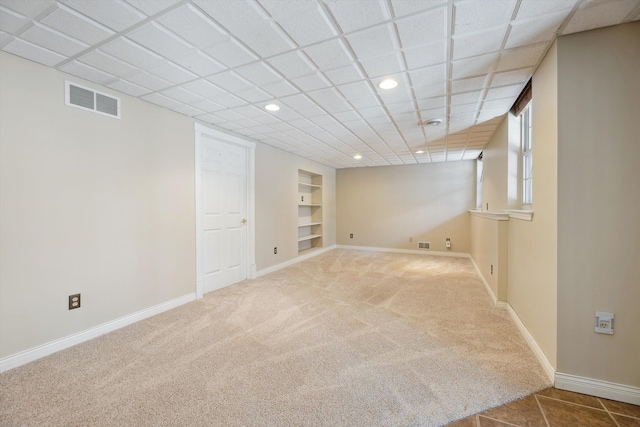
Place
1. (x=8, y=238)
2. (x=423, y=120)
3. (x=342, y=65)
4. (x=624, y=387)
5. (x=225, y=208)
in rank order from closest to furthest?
(x=624, y=387) < (x=8, y=238) < (x=342, y=65) < (x=423, y=120) < (x=225, y=208)

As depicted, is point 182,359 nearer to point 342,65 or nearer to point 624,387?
point 342,65

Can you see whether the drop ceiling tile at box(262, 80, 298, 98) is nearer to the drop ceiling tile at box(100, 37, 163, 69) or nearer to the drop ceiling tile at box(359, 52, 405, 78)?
the drop ceiling tile at box(359, 52, 405, 78)

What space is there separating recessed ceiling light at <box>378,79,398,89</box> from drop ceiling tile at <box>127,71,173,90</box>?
1.89 m

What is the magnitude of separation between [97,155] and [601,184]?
12.4 ft

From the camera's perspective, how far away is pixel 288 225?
5.34 meters

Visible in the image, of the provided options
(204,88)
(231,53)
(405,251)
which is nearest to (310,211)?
(405,251)

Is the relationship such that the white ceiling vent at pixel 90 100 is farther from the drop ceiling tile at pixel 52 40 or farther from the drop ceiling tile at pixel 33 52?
the drop ceiling tile at pixel 52 40

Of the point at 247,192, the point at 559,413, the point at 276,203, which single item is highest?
the point at 247,192

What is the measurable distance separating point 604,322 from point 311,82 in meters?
2.63

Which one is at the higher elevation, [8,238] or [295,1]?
[295,1]

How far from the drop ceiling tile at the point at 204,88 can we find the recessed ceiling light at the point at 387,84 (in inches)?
57.4

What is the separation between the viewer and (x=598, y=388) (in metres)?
1.63

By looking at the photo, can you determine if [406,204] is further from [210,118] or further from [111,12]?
[111,12]

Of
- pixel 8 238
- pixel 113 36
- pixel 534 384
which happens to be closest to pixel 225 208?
pixel 8 238
